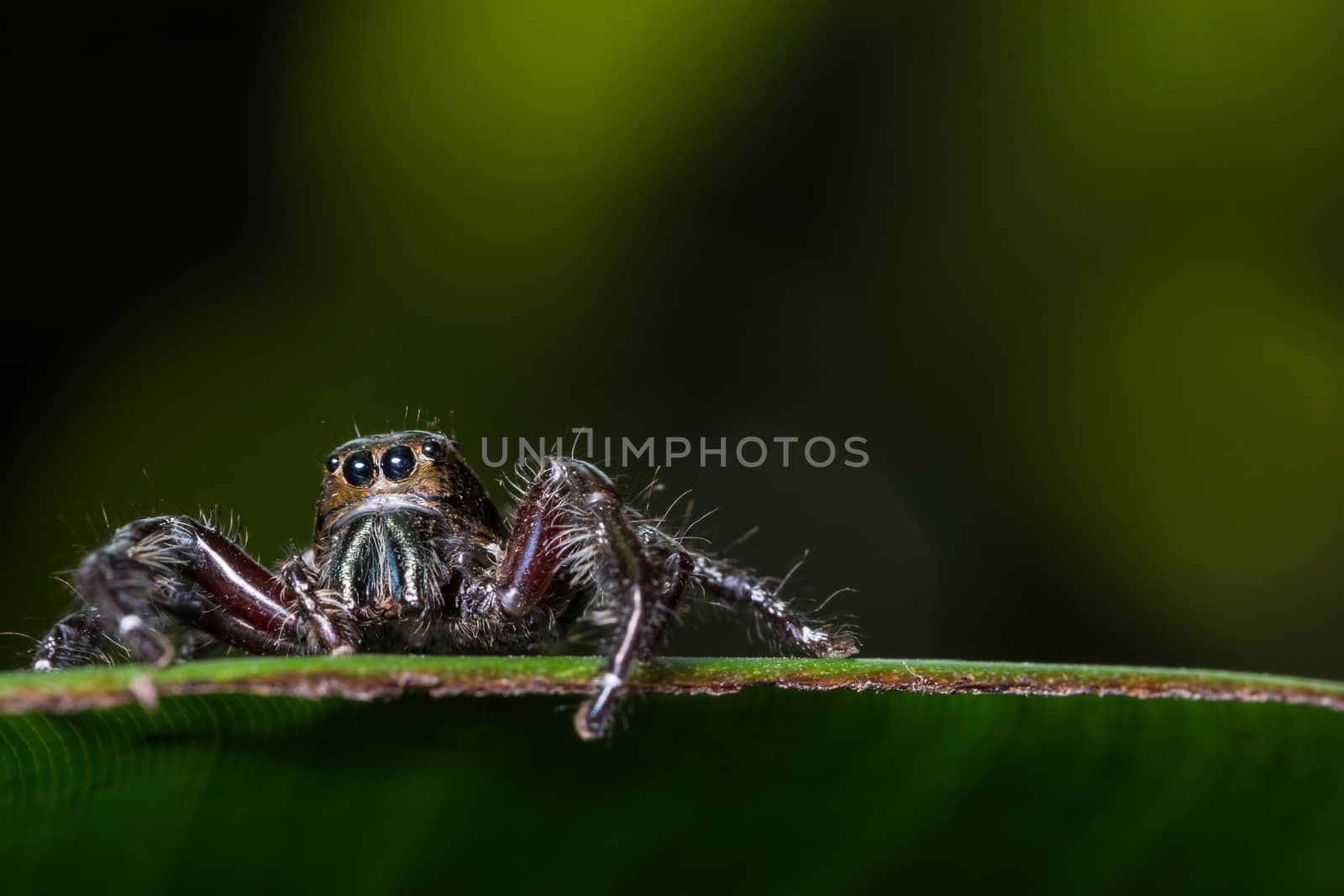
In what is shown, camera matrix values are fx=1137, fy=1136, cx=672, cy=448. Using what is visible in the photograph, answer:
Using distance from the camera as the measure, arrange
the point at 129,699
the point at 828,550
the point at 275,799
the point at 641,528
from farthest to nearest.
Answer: the point at 828,550
the point at 641,528
the point at 275,799
the point at 129,699

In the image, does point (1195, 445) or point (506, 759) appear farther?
point (1195, 445)

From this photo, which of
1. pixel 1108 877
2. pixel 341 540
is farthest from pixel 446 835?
pixel 341 540

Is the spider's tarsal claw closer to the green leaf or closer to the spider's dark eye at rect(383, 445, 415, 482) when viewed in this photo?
the green leaf

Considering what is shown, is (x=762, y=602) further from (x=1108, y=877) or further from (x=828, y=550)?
(x=828, y=550)

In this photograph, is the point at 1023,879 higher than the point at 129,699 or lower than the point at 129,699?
lower

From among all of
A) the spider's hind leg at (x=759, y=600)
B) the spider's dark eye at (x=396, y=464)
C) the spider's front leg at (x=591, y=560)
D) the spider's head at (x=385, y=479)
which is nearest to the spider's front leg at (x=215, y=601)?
the spider's head at (x=385, y=479)

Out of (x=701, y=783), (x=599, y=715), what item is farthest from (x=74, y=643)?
(x=701, y=783)

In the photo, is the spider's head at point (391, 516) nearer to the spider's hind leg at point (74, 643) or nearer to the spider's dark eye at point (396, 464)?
the spider's dark eye at point (396, 464)

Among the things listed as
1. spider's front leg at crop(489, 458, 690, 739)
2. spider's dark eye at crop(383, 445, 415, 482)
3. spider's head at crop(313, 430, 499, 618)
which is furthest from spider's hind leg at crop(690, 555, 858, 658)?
spider's dark eye at crop(383, 445, 415, 482)
